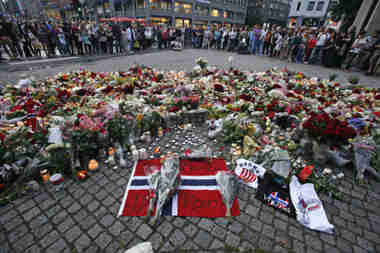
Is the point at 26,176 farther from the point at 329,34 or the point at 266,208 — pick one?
the point at 329,34

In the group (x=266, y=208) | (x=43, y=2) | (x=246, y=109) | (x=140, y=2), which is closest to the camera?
(x=266, y=208)

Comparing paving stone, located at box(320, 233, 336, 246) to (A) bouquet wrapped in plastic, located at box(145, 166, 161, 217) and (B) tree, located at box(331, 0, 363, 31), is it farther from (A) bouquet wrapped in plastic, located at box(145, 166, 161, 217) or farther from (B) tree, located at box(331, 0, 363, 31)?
(B) tree, located at box(331, 0, 363, 31)

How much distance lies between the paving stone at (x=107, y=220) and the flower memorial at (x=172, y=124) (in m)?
1.26

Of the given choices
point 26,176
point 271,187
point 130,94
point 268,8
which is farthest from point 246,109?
point 268,8

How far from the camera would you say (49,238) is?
105 inches

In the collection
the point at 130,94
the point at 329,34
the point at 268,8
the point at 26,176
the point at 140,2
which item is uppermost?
the point at 268,8

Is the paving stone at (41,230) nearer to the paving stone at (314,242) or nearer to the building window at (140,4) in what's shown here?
the paving stone at (314,242)

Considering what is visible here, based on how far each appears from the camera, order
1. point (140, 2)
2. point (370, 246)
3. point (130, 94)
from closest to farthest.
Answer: point (370, 246) < point (130, 94) < point (140, 2)

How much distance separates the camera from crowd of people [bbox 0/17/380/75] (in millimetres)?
12867

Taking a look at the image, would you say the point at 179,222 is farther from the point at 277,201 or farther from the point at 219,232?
the point at 277,201

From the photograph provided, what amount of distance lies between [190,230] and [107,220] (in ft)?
4.28

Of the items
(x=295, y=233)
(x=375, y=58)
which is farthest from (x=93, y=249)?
(x=375, y=58)

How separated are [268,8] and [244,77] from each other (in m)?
90.5

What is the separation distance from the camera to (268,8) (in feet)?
263
